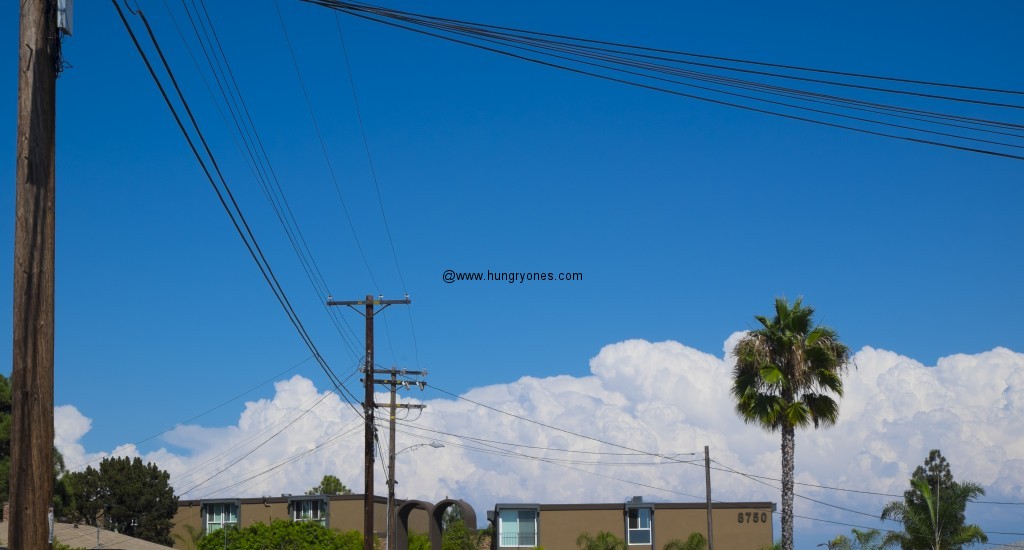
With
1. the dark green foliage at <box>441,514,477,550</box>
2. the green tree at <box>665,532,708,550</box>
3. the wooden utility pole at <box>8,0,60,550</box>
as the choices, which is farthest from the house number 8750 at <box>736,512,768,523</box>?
the wooden utility pole at <box>8,0,60,550</box>

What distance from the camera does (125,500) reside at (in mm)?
79312

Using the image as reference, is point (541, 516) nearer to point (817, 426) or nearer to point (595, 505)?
point (595, 505)

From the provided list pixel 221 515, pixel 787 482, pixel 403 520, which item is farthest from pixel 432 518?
pixel 221 515

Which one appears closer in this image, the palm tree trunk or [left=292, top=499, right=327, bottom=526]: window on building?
the palm tree trunk

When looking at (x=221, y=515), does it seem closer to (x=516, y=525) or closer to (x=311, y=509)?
(x=311, y=509)

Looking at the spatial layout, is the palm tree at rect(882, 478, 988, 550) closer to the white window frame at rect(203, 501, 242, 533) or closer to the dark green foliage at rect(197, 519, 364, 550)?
the dark green foliage at rect(197, 519, 364, 550)

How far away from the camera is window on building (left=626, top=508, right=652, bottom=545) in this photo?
7012cm

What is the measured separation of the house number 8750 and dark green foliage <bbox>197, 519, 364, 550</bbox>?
23.4m

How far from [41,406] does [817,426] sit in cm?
3451

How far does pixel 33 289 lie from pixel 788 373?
34120mm

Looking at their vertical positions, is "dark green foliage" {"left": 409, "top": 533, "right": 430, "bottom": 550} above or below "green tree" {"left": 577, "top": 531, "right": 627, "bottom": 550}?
above

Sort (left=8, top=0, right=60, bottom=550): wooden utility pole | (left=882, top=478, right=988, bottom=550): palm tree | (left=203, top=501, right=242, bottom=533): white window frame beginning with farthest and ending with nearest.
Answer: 1. (left=203, top=501, right=242, bottom=533): white window frame
2. (left=882, top=478, right=988, bottom=550): palm tree
3. (left=8, top=0, right=60, bottom=550): wooden utility pole

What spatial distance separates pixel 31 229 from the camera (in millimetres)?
10211

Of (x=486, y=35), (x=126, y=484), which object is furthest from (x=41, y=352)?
(x=126, y=484)
